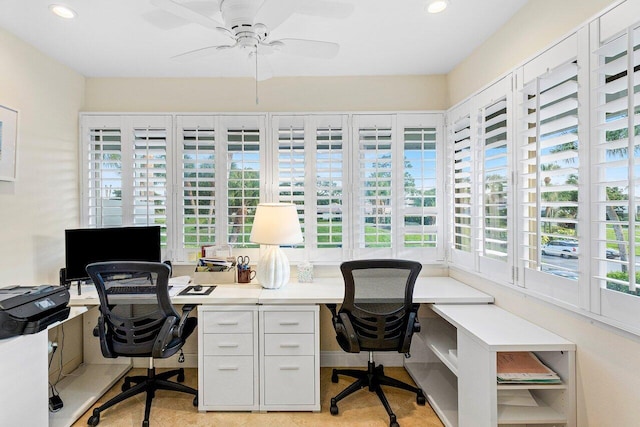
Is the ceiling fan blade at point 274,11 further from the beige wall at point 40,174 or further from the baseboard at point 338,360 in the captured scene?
the baseboard at point 338,360

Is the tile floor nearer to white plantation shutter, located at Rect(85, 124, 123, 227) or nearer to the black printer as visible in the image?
the black printer

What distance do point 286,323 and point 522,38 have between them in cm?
238

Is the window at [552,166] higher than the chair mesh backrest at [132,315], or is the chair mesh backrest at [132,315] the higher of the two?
the window at [552,166]

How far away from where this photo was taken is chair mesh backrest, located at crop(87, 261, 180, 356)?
2137 mm

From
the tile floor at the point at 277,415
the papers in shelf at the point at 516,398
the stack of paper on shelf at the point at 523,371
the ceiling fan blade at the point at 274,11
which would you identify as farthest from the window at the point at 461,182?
the ceiling fan blade at the point at 274,11

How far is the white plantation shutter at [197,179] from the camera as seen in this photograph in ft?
9.70

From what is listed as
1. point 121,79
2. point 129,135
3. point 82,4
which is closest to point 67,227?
point 129,135

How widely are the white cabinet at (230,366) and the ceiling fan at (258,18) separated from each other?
1704 millimetres

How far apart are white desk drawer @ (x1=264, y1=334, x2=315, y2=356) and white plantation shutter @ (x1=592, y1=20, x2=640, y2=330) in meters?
1.64

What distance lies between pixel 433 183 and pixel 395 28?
4.33ft

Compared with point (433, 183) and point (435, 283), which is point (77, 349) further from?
point (433, 183)

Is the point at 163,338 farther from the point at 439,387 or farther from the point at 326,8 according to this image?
the point at 326,8

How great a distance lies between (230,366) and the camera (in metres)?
2.32

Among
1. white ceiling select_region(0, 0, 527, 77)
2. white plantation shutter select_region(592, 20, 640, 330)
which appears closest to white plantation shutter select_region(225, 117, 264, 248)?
white ceiling select_region(0, 0, 527, 77)
